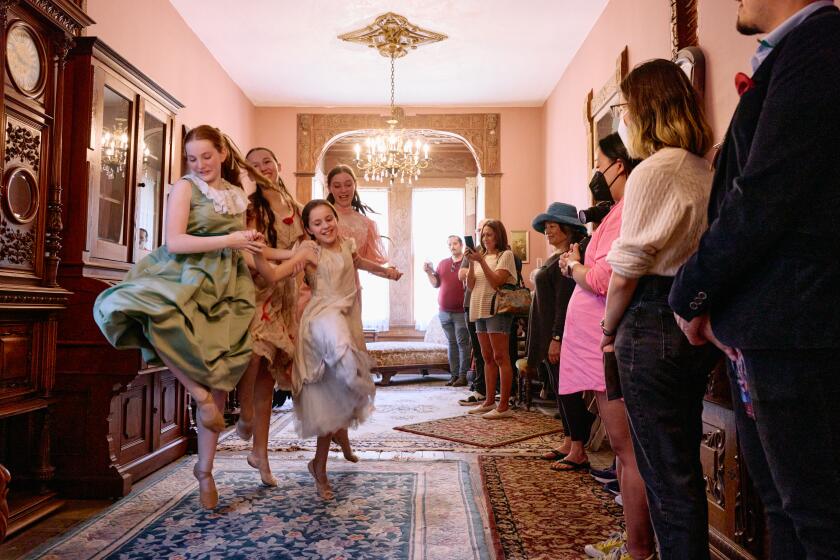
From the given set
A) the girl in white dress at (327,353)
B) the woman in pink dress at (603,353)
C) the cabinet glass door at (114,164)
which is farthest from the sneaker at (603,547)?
the cabinet glass door at (114,164)

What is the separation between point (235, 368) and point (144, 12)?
140 inches

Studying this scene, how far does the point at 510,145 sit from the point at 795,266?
23.2 ft

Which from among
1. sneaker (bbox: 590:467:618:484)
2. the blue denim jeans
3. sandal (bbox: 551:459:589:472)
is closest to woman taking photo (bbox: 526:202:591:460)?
sandal (bbox: 551:459:589:472)

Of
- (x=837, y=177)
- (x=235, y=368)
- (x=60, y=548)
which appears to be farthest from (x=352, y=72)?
(x=837, y=177)

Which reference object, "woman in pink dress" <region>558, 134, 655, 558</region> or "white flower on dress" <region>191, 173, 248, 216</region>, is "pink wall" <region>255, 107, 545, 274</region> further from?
"woman in pink dress" <region>558, 134, 655, 558</region>

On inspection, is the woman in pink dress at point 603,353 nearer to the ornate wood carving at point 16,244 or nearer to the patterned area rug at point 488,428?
the patterned area rug at point 488,428

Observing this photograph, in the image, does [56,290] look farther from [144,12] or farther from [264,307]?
[144,12]

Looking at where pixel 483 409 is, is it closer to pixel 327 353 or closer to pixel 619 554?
pixel 327 353

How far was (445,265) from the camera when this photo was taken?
7.52 meters

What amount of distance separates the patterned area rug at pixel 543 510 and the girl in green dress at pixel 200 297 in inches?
47.3

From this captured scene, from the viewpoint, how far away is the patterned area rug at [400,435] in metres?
3.84

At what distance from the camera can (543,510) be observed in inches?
101

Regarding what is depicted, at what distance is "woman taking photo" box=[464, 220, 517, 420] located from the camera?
184 inches

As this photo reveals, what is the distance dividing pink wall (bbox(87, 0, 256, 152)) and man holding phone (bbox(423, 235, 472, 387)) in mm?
2853
